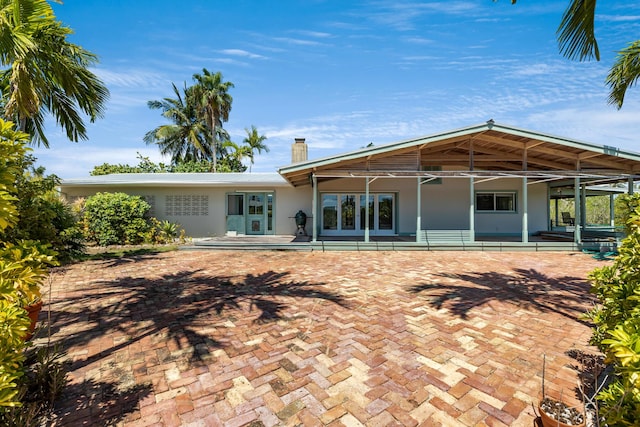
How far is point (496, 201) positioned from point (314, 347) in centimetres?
1537

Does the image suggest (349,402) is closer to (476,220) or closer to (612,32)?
(612,32)

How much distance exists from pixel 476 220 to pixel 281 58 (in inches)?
497

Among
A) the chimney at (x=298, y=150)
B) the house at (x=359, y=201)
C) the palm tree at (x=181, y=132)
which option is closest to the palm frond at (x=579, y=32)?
the house at (x=359, y=201)

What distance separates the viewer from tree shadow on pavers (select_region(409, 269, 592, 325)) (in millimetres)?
5074

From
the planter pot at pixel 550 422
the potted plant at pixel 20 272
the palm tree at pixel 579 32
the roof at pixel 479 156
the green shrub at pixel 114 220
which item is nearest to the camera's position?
the potted plant at pixel 20 272

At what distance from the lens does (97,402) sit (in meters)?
2.63

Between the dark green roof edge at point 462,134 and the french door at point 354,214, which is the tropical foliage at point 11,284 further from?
the french door at point 354,214

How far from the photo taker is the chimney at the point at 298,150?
1542 cm

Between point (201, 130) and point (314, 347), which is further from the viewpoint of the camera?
point (201, 130)

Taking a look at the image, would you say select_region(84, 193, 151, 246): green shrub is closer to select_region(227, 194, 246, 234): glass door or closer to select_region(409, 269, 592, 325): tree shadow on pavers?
select_region(227, 194, 246, 234): glass door

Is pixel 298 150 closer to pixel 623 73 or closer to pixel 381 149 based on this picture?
pixel 381 149

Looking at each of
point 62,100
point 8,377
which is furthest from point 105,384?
point 62,100

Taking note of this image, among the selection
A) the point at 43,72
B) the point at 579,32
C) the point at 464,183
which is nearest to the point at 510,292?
the point at 579,32

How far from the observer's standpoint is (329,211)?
14961mm
